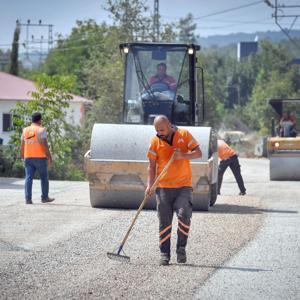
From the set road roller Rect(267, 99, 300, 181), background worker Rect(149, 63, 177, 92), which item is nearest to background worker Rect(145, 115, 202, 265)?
background worker Rect(149, 63, 177, 92)

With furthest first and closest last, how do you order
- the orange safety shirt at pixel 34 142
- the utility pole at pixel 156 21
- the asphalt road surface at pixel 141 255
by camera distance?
the utility pole at pixel 156 21 < the orange safety shirt at pixel 34 142 < the asphalt road surface at pixel 141 255

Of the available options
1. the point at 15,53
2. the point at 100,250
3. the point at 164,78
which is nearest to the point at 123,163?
the point at 164,78

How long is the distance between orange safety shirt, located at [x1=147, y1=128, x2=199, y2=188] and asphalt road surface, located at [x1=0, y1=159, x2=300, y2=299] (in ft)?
3.08

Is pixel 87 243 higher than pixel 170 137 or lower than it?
lower

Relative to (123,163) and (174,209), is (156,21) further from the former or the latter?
(174,209)

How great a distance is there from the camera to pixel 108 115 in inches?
1948

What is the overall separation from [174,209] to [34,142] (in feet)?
23.5

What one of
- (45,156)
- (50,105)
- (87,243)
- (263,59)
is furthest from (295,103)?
(263,59)

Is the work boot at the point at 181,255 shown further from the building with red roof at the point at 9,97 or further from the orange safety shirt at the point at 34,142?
the building with red roof at the point at 9,97

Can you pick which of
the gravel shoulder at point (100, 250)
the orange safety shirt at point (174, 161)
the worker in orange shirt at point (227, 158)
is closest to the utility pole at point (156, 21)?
the worker in orange shirt at point (227, 158)

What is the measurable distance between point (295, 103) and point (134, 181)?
1633cm

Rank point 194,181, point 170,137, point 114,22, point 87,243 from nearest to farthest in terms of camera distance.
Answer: point 170,137 < point 87,243 < point 194,181 < point 114,22

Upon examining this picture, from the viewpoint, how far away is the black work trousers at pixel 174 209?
450 inches

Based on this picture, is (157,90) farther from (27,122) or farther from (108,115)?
(108,115)
